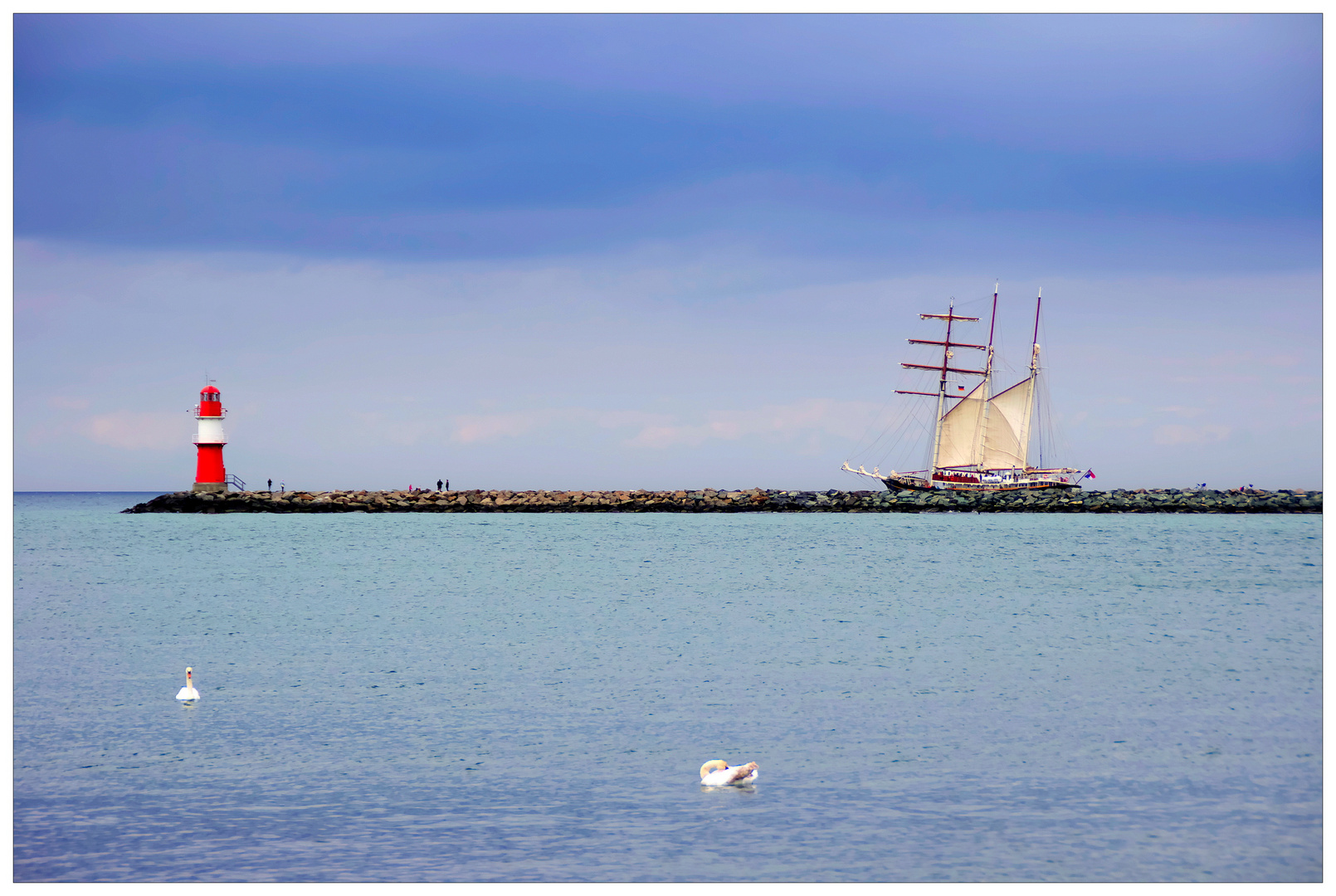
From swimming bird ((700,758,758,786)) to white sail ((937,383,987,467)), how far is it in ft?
287

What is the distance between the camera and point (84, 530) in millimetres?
64438

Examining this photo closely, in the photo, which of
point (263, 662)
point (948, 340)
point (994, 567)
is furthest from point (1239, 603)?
point (948, 340)

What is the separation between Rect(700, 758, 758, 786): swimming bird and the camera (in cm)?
1037

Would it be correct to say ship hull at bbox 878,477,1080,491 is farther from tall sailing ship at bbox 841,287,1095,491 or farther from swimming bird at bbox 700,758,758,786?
swimming bird at bbox 700,758,758,786

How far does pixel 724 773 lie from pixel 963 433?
291 ft

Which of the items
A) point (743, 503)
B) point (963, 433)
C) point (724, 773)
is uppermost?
point (963, 433)

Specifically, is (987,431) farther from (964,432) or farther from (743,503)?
(743,503)

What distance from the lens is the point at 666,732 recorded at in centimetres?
1281

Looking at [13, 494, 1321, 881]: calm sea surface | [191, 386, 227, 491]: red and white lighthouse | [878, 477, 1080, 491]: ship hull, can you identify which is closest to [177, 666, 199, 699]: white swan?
[13, 494, 1321, 881]: calm sea surface

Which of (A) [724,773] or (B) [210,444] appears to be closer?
(A) [724,773]

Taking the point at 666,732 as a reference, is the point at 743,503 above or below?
above

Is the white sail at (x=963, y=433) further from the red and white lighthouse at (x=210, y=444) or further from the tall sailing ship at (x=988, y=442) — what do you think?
the red and white lighthouse at (x=210, y=444)

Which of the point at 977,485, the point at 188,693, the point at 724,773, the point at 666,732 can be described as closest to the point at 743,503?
the point at 977,485

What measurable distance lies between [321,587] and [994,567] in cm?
2130
